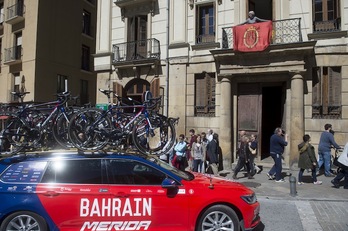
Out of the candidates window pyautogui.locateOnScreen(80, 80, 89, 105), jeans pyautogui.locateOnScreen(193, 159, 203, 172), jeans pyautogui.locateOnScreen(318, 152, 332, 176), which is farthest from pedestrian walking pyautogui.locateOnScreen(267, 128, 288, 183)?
window pyautogui.locateOnScreen(80, 80, 89, 105)

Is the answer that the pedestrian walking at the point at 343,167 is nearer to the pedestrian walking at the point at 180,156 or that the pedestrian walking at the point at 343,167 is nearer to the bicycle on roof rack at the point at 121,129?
the pedestrian walking at the point at 180,156

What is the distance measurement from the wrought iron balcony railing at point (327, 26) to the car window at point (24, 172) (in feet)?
39.6

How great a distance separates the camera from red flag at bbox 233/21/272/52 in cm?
1253

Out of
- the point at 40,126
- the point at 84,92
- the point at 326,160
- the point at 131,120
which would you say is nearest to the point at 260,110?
the point at 326,160

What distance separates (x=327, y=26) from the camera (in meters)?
12.5

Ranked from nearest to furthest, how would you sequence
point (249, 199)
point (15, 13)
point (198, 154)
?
1. point (249, 199)
2. point (198, 154)
3. point (15, 13)

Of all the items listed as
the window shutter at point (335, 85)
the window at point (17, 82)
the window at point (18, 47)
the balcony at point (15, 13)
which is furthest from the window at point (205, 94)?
the balcony at point (15, 13)

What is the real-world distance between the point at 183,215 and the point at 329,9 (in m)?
11.8

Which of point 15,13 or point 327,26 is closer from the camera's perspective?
point 327,26

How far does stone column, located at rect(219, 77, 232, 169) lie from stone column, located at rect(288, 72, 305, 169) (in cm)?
261

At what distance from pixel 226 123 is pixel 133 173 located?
8.97 meters

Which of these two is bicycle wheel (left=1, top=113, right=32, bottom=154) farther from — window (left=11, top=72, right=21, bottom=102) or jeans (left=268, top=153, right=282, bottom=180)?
window (left=11, top=72, right=21, bottom=102)

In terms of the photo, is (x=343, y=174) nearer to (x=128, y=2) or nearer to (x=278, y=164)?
(x=278, y=164)

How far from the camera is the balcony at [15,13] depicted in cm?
2197
